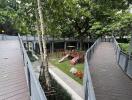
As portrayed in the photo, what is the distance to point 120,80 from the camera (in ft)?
46.5

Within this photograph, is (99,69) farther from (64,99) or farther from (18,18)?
(18,18)

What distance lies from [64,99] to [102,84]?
14.1 feet

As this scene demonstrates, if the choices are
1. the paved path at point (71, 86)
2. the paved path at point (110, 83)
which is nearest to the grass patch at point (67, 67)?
the paved path at point (71, 86)

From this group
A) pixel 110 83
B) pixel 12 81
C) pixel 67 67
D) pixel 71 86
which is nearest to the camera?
pixel 12 81

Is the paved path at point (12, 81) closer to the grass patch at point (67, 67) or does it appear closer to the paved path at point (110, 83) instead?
the paved path at point (110, 83)

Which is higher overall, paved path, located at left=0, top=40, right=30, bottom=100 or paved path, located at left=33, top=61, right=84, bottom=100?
paved path, located at left=0, top=40, right=30, bottom=100

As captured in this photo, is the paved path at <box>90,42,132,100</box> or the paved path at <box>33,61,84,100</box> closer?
the paved path at <box>90,42,132,100</box>

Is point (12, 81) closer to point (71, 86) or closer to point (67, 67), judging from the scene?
point (71, 86)

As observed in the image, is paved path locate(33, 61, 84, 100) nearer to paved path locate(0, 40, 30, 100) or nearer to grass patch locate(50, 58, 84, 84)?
grass patch locate(50, 58, 84, 84)

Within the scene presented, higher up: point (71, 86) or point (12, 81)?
point (12, 81)

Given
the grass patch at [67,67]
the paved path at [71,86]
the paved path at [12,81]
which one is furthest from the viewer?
the grass patch at [67,67]

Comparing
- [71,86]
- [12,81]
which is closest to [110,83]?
[71,86]

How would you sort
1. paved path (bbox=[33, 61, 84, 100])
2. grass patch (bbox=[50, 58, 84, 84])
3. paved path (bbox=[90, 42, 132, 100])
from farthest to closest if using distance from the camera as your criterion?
grass patch (bbox=[50, 58, 84, 84]), paved path (bbox=[33, 61, 84, 100]), paved path (bbox=[90, 42, 132, 100])

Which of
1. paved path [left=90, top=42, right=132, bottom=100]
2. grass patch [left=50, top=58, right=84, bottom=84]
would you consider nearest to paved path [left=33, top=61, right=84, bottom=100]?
grass patch [left=50, top=58, right=84, bottom=84]
